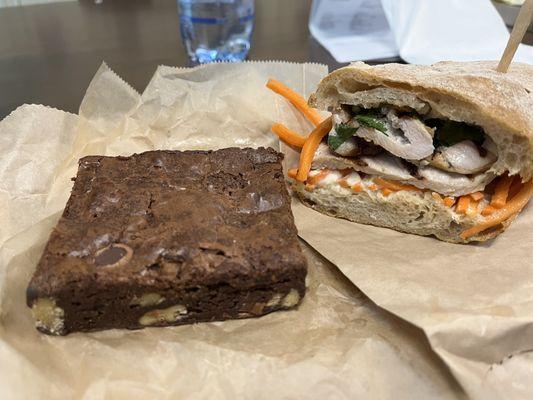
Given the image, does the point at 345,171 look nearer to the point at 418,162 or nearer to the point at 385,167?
the point at 385,167

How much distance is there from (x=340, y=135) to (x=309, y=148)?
15cm

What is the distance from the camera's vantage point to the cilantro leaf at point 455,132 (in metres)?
1.92

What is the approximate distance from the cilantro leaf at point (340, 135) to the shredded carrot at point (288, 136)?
0.75 ft

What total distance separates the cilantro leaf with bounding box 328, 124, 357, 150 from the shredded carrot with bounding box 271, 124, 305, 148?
0.75 feet

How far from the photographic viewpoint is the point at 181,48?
3.55 m

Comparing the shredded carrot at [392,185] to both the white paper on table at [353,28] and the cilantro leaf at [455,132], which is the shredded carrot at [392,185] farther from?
the white paper on table at [353,28]

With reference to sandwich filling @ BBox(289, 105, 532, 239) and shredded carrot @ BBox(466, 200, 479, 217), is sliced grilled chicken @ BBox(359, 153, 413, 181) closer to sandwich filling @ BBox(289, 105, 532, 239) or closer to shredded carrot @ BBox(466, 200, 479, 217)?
sandwich filling @ BBox(289, 105, 532, 239)

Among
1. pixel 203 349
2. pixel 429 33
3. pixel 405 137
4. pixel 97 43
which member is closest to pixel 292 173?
pixel 405 137

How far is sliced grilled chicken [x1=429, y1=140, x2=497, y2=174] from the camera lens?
1.92 meters

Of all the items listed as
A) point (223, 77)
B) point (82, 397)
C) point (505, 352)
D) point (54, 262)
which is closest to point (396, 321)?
point (505, 352)

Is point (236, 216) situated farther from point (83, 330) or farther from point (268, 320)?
point (83, 330)

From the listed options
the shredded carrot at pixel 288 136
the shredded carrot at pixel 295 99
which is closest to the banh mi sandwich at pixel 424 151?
the shredded carrot at pixel 288 136

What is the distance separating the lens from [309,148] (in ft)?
7.12

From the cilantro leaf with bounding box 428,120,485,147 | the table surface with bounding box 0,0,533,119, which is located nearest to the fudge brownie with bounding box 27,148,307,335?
the cilantro leaf with bounding box 428,120,485,147
